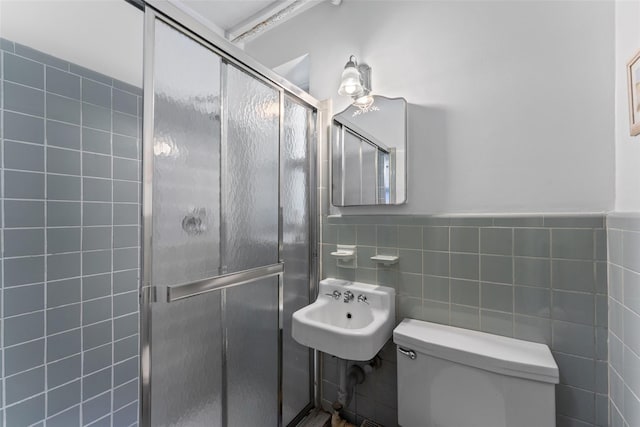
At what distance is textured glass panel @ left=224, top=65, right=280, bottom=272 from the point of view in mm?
1147

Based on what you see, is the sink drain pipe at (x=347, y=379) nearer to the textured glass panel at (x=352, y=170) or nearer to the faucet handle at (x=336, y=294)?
the faucet handle at (x=336, y=294)

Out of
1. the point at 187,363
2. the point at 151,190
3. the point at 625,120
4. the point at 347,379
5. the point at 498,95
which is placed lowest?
the point at 347,379

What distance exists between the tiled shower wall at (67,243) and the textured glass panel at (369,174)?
1337 millimetres

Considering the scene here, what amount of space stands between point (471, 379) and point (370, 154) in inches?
43.5

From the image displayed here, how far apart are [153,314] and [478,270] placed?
1.30 metres

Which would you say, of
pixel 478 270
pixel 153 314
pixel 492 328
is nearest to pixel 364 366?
pixel 492 328

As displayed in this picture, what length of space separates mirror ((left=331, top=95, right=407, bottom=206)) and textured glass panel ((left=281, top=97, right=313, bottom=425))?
7.4 inches

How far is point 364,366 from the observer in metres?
1.43

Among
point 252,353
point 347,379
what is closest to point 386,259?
point 347,379

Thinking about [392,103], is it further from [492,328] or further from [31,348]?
[31,348]

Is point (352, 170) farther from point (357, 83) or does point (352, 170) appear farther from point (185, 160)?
point (185, 160)

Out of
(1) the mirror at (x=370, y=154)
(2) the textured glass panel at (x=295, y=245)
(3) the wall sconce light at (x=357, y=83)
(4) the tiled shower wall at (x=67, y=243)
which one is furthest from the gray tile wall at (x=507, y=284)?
(4) the tiled shower wall at (x=67, y=243)

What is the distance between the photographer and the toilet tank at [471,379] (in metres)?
0.92

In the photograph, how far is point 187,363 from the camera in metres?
0.99
